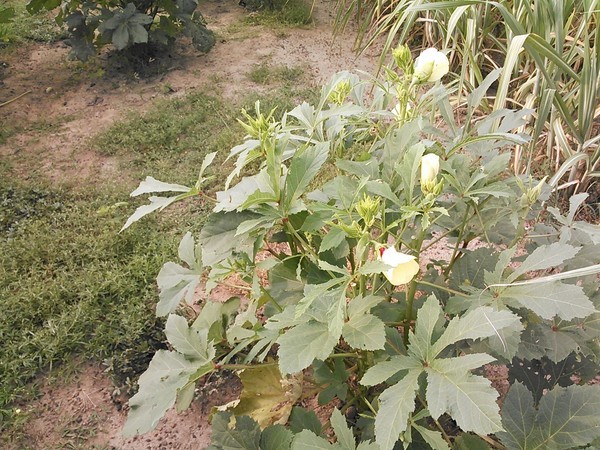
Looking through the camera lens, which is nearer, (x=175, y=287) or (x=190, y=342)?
(x=190, y=342)

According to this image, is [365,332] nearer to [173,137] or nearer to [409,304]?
[409,304]

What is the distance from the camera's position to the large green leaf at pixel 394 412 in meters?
0.88

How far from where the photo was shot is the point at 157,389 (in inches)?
46.6

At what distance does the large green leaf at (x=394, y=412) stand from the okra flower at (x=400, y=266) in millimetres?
189

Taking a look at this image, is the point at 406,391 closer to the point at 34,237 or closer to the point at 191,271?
the point at 191,271

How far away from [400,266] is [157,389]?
63cm

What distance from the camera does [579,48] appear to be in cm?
248

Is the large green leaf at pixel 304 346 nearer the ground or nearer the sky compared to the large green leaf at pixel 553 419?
nearer the sky

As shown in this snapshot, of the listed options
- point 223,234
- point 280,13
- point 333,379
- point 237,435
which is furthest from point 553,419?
point 280,13

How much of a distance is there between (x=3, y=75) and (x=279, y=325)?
339 cm

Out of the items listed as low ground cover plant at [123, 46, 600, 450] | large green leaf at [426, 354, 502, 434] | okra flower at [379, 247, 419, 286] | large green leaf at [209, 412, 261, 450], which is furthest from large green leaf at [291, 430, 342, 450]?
okra flower at [379, 247, 419, 286]

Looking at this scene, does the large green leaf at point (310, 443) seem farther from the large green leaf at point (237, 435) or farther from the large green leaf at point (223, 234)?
the large green leaf at point (223, 234)

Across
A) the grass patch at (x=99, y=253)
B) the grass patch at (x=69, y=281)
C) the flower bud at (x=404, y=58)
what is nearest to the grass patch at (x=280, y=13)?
the grass patch at (x=99, y=253)

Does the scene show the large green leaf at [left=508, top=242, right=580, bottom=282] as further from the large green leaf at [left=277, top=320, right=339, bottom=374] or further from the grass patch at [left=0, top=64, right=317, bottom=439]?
the grass patch at [left=0, top=64, right=317, bottom=439]
